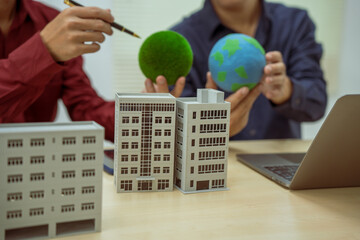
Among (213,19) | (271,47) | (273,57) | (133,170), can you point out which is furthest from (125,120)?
(271,47)

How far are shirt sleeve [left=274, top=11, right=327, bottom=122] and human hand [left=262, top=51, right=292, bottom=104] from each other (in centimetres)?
4

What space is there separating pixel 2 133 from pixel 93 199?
0.67ft

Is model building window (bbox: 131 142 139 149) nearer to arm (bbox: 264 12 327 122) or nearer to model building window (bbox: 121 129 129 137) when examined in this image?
model building window (bbox: 121 129 129 137)

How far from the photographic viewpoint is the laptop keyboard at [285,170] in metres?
1.07

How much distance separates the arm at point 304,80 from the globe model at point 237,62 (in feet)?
1.09

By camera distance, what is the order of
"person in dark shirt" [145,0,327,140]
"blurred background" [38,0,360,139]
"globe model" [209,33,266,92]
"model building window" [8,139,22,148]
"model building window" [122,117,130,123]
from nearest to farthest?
"model building window" [8,139,22,148], "model building window" [122,117,130,123], "globe model" [209,33,266,92], "person in dark shirt" [145,0,327,140], "blurred background" [38,0,360,139]

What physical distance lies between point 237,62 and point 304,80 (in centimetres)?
74

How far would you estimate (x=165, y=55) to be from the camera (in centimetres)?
116

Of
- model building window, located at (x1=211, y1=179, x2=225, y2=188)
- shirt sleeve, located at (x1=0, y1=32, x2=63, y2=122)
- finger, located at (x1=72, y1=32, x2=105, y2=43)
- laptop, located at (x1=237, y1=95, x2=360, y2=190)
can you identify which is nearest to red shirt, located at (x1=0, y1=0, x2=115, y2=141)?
shirt sleeve, located at (x1=0, y1=32, x2=63, y2=122)

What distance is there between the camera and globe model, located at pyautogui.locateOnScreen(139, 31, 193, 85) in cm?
116

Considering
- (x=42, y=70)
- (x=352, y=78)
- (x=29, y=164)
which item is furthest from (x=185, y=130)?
(x=352, y=78)

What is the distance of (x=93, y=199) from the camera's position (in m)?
0.73

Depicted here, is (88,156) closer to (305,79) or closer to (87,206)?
(87,206)

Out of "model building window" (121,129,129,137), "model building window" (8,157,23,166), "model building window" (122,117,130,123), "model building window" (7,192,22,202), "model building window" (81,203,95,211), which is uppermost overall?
"model building window" (122,117,130,123)
